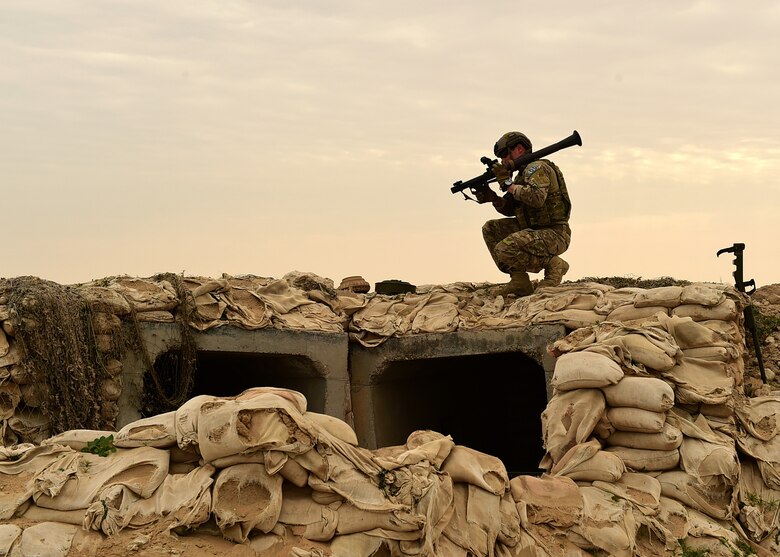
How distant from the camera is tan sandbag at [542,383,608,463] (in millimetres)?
7160

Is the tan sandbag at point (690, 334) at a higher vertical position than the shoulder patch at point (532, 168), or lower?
lower

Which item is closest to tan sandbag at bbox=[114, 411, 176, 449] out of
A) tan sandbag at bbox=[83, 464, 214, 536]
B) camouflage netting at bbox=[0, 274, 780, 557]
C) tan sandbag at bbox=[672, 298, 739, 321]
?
camouflage netting at bbox=[0, 274, 780, 557]

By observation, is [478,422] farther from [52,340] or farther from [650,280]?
[52,340]

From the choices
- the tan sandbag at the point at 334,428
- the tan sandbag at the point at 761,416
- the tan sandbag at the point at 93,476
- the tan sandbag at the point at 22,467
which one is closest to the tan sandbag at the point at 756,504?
the tan sandbag at the point at 761,416

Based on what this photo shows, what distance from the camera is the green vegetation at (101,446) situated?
556 centimetres

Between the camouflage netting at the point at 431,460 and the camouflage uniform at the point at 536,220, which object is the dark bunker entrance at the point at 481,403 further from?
the camouflage uniform at the point at 536,220

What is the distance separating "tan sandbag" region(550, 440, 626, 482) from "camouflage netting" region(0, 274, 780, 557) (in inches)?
0.6

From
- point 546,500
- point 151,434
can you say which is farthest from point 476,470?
point 151,434

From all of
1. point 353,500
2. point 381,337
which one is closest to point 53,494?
point 353,500

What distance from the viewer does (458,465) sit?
602cm

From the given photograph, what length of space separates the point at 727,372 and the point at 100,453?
15.7 ft

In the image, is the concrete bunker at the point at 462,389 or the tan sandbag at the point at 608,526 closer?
the tan sandbag at the point at 608,526

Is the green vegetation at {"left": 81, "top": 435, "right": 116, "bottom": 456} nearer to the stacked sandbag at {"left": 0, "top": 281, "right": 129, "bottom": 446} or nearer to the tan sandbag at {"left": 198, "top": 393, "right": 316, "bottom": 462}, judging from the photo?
the tan sandbag at {"left": 198, "top": 393, "right": 316, "bottom": 462}

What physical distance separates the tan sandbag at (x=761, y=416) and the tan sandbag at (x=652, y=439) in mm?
916
